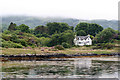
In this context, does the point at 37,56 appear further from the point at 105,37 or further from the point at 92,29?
the point at 92,29

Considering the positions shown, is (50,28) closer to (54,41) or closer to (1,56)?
(54,41)

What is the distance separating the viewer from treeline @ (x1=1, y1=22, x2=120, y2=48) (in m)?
79.1

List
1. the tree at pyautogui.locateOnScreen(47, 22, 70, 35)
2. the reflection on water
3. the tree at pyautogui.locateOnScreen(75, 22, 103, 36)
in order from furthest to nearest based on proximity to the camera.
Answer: the tree at pyautogui.locateOnScreen(75, 22, 103, 36), the tree at pyautogui.locateOnScreen(47, 22, 70, 35), the reflection on water

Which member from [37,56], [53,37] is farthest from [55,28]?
[37,56]

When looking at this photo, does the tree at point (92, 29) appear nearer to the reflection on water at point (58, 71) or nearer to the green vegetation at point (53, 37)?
the green vegetation at point (53, 37)

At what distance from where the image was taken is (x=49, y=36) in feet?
411

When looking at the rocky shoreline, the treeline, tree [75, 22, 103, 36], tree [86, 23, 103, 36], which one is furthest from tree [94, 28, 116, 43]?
the rocky shoreline

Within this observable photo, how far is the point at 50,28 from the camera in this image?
13538 cm

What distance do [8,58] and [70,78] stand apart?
27489mm

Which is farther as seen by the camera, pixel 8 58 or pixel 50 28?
pixel 50 28

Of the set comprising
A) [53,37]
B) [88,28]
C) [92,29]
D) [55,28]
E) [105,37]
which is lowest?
[105,37]

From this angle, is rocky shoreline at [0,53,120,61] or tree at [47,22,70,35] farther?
tree at [47,22,70,35]

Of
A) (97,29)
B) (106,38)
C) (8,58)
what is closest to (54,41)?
(106,38)

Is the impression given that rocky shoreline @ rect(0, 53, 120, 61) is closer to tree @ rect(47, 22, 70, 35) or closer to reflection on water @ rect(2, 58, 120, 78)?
reflection on water @ rect(2, 58, 120, 78)
